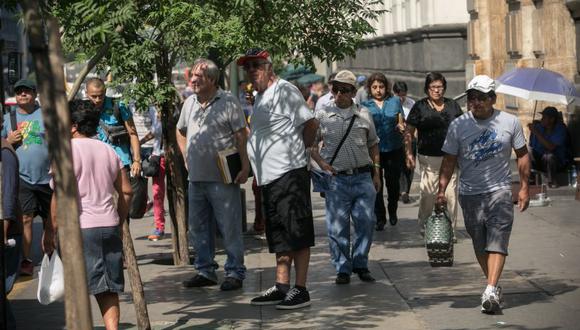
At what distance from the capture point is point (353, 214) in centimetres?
1097

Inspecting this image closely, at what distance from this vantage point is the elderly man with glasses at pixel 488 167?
30.6 ft

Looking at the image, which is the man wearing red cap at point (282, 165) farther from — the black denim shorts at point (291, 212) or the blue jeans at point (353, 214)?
the blue jeans at point (353, 214)

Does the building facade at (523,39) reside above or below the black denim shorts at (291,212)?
above

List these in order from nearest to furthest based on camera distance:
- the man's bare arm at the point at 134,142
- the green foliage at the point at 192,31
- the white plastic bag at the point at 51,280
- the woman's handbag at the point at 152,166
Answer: the white plastic bag at the point at 51,280, the green foliage at the point at 192,31, the man's bare arm at the point at 134,142, the woman's handbag at the point at 152,166

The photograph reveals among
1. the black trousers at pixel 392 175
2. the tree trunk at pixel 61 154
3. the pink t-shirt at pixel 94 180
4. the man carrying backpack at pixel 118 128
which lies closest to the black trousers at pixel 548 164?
the black trousers at pixel 392 175

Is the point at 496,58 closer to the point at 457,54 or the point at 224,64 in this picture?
the point at 457,54

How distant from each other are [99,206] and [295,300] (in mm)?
2273

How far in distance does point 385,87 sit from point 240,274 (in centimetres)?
482

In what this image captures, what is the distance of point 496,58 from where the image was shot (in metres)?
24.3

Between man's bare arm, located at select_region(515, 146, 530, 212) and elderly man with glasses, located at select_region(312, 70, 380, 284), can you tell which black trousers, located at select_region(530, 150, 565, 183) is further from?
man's bare arm, located at select_region(515, 146, 530, 212)

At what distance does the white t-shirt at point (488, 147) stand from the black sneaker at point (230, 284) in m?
2.21

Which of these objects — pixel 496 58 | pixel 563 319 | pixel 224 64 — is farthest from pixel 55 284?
pixel 496 58

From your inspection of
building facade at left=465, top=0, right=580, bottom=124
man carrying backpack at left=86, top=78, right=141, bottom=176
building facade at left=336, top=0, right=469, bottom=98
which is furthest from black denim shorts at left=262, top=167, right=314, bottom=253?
building facade at left=336, top=0, right=469, bottom=98

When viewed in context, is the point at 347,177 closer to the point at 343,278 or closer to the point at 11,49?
the point at 343,278
